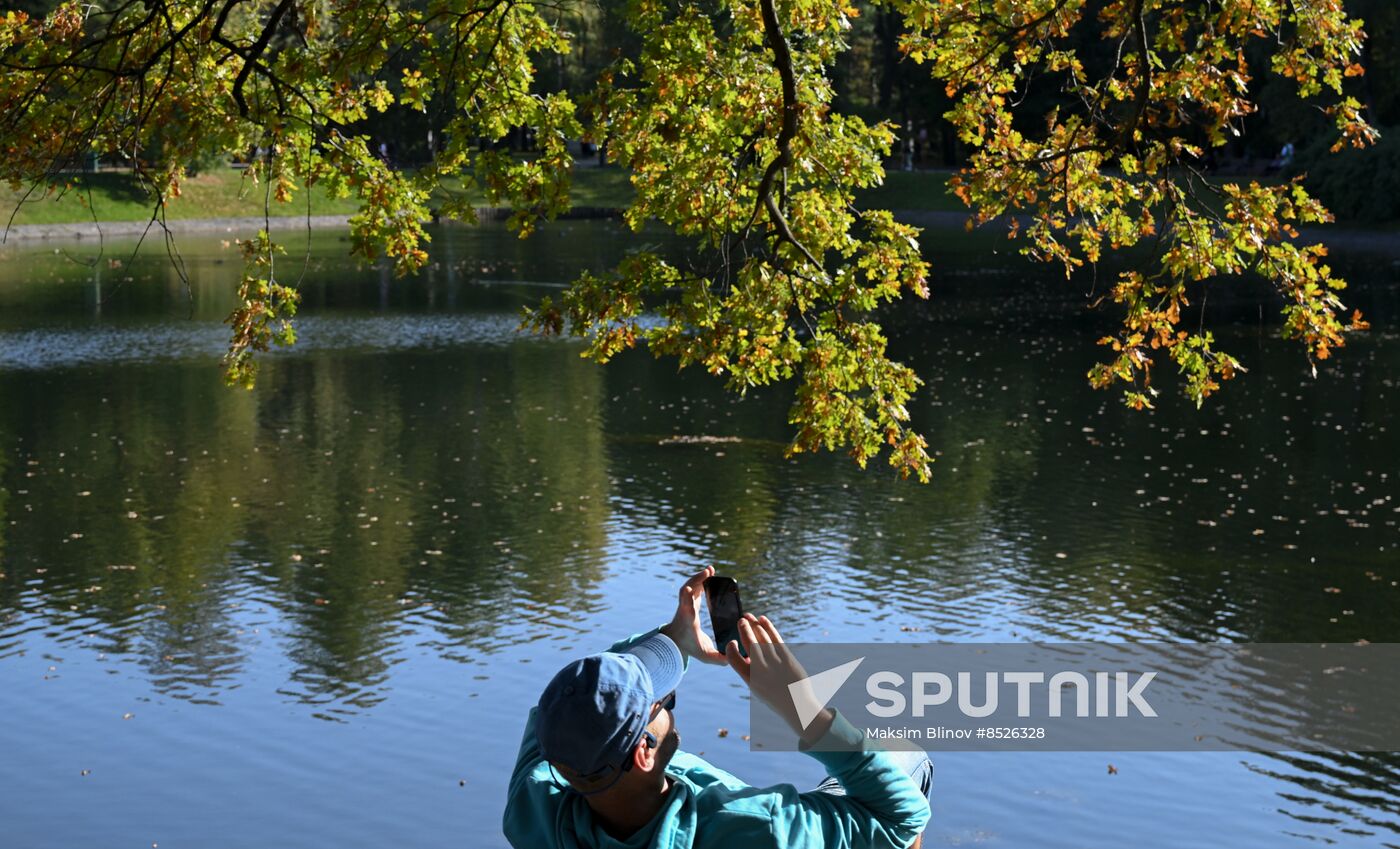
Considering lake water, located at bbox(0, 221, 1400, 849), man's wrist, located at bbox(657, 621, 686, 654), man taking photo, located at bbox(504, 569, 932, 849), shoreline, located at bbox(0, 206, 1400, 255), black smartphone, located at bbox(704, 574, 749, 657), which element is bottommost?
lake water, located at bbox(0, 221, 1400, 849)

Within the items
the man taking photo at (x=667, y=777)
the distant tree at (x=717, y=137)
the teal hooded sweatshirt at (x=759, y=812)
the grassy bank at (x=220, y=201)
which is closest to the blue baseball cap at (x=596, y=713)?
the man taking photo at (x=667, y=777)

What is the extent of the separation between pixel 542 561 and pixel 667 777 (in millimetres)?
10976

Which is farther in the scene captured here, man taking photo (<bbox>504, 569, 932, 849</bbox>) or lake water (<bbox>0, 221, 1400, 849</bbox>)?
lake water (<bbox>0, 221, 1400, 849</bbox>)

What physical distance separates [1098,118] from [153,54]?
5641mm

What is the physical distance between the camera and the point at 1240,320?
105 ft

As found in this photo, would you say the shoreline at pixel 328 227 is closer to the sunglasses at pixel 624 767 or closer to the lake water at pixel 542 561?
the lake water at pixel 542 561

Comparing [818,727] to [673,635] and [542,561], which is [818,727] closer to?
[673,635]

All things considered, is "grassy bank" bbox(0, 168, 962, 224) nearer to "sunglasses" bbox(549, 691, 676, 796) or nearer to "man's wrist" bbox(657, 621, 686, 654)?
"man's wrist" bbox(657, 621, 686, 654)

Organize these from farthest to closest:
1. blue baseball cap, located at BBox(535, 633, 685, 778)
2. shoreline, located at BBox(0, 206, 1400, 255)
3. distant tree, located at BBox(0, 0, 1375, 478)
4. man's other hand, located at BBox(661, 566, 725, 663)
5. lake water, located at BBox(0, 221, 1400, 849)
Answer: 1. shoreline, located at BBox(0, 206, 1400, 255)
2. distant tree, located at BBox(0, 0, 1375, 478)
3. lake water, located at BBox(0, 221, 1400, 849)
4. man's other hand, located at BBox(661, 566, 725, 663)
5. blue baseball cap, located at BBox(535, 633, 685, 778)

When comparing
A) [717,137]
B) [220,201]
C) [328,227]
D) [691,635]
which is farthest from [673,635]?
[220,201]

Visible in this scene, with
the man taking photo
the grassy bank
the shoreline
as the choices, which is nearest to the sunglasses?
the man taking photo

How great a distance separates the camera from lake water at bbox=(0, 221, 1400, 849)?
925 centimetres

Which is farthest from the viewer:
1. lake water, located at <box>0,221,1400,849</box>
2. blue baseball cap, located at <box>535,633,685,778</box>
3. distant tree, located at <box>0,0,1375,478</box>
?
distant tree, located at <box>0,0,1375,478</box>

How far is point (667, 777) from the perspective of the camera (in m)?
3.26
